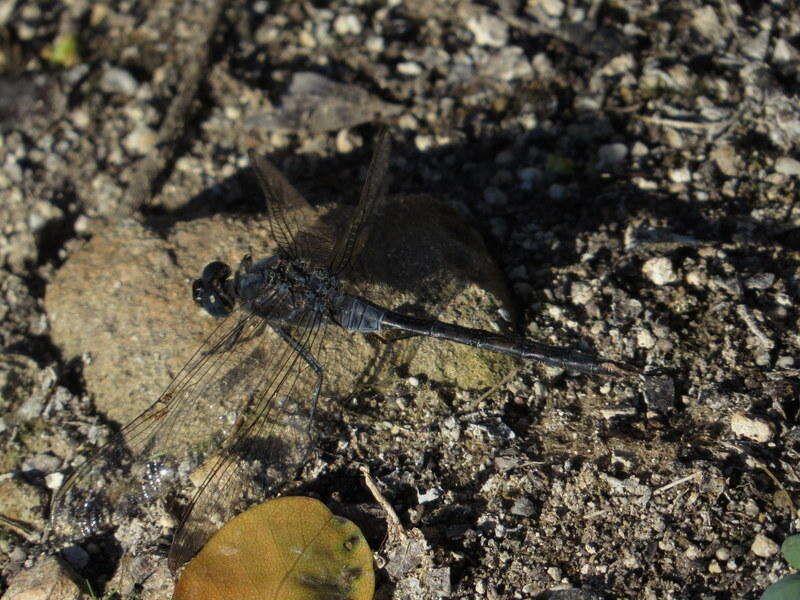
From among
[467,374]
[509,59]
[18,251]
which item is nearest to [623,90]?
[509,59]

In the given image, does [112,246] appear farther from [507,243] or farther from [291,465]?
[507,243]

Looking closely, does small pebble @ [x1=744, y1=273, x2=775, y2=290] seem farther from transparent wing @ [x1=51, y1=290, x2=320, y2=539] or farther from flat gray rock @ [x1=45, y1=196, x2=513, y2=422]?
transparent wing @ [x1=51, y1=290, x2=320, y2=539]

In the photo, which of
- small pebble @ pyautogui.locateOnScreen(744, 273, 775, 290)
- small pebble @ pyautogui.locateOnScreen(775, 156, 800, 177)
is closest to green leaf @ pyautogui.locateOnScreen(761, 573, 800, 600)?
small pebble @ pyautogui.locateOnScreen(744, 273, 775, 290)

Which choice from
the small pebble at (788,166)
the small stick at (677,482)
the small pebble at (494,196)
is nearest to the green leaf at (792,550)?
the small stick at (677,482)

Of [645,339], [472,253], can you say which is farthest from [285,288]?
[645,339]

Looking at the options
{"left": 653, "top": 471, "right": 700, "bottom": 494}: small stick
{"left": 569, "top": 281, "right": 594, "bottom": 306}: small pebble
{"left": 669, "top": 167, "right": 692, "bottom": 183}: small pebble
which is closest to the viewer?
{"left": 653, "top": 471, "right": 700, "bottom": 494}: small stick

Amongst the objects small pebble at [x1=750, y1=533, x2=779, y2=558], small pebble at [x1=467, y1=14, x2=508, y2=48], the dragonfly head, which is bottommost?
small pebble at [x1=750, y1=533, x2=779, y2=558]

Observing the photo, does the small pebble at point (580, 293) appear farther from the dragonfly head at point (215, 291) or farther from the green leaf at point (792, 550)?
the dragonfly head at point (215, 291)
